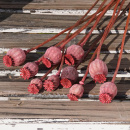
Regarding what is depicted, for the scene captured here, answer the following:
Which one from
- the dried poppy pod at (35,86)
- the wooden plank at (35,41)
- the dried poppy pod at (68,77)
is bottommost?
the dried poppy pod at (35,86)

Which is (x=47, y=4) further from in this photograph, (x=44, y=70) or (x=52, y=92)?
(x=52, y=92)

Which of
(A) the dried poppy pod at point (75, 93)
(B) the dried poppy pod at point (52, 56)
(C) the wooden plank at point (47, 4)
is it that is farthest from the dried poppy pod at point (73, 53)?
(C) the wooden plank at point (47, 4)

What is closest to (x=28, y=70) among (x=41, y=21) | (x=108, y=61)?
(x=108, y=61)
